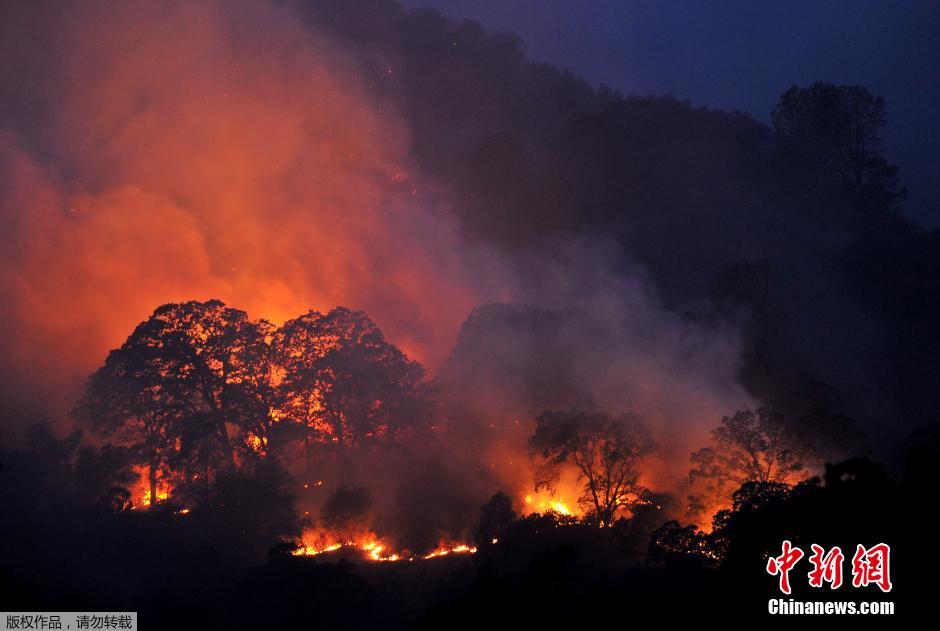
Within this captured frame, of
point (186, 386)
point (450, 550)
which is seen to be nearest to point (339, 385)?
point (186, 386)

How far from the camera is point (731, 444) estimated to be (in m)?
31.7

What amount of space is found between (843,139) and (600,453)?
43.1 metres

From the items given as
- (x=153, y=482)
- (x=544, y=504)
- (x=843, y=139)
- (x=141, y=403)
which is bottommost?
(x=544, y=504)

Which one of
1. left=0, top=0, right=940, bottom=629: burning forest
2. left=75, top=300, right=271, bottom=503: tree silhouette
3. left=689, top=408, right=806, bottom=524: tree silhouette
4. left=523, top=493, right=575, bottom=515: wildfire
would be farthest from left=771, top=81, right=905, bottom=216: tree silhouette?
left=75, top=300, right=271, bottom=503: tree silhouette

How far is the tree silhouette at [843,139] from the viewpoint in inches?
2354

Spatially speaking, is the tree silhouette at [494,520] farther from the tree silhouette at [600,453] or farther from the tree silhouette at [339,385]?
the tree silhouette at [339,385]

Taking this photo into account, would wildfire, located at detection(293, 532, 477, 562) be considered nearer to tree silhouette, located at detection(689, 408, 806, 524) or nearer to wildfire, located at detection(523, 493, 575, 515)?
wildfire, located at detection(523, 493, 575, 515)

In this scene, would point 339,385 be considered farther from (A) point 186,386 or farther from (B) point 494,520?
(B) point 494,520

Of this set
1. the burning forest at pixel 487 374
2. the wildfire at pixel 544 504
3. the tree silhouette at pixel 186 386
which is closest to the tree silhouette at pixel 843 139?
the burning forest at pixel 487 374

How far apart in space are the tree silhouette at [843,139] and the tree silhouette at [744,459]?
36129mm

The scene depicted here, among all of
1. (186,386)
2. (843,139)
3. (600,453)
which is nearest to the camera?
(600,453)

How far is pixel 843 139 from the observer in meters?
61.2

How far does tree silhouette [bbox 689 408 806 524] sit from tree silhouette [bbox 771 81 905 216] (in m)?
36.1

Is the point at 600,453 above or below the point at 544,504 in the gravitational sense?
above
